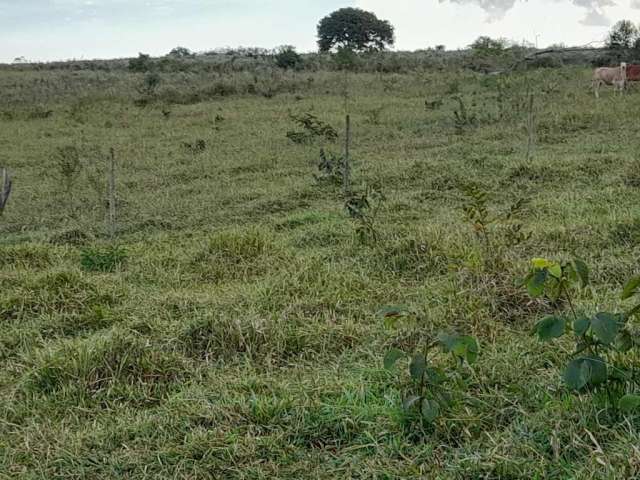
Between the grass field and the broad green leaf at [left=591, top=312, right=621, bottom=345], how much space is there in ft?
1.03

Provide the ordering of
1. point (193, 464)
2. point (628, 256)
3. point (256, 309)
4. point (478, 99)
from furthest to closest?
point (478, 99) < point (628, 256) < point (256, 309) < point (193, 464)

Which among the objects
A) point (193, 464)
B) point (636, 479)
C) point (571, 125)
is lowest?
point (193, 464)

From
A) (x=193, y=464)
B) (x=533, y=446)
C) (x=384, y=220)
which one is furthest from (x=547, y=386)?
(x=384, y=220)

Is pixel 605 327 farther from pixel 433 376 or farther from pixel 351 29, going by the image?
pixel 351 29

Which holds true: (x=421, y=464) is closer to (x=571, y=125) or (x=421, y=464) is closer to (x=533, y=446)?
(x=533, y=446)

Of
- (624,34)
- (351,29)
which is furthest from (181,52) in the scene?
(624,34)

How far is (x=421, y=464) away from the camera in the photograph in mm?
2191

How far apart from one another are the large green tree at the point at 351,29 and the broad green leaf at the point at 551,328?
3798 centimetres

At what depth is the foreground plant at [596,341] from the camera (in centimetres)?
203

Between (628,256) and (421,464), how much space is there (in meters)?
2.66

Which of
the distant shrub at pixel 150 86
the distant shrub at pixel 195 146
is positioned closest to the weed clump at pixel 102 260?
the distant shrub at pixel 195 146

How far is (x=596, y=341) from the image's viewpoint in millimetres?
2174

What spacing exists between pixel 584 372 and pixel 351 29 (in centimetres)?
3923

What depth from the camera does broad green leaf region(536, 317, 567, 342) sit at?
2.08 meters
